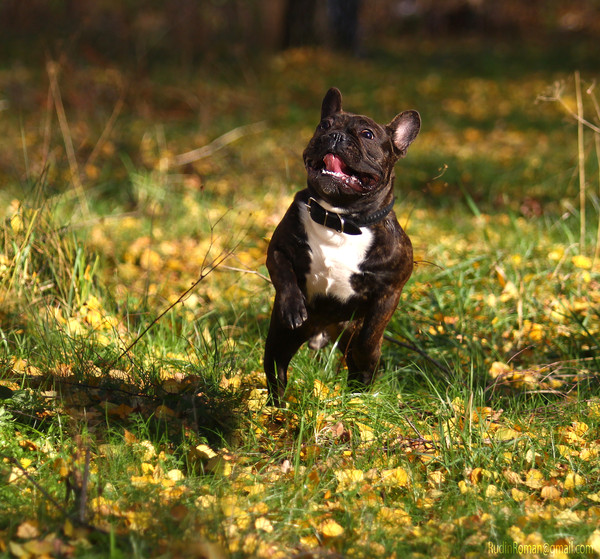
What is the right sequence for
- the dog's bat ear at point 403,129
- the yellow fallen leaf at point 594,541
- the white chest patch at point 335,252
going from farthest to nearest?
the dog's bat ear at point 403,129 → the white chest patch at point 335,252 → the yellow fallen leaf at point 594,541

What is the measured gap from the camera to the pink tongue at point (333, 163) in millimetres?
3008

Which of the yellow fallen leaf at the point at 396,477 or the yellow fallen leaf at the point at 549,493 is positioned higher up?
the yellow fallen leaf at the point at 549,493

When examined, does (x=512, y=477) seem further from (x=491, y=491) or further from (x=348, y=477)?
(x=348, y=477)

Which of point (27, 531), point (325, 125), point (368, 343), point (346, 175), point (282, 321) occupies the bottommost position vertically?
Answer: point (27, 531)

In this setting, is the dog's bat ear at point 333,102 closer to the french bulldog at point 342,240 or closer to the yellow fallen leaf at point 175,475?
the french bulldog at point 342,240

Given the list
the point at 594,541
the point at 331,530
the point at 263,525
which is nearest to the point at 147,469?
the point at 263,525

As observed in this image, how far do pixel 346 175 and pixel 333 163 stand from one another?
0.07 meters

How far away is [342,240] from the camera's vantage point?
120 inches

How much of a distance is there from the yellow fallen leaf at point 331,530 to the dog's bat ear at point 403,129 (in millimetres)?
1602

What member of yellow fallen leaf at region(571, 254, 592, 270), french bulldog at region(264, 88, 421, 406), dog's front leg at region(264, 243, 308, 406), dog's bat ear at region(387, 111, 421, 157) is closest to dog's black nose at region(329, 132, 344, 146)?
french bulldog at region(264, 88, 421, 406)

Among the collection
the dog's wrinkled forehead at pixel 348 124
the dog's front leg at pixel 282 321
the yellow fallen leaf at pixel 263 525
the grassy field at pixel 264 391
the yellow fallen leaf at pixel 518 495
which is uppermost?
the dog's wrinkled forehead at pixel 348 124

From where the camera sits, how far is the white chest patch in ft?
10.0

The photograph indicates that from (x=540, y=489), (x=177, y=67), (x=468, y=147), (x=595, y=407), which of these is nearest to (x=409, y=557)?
(x=540, y=489)

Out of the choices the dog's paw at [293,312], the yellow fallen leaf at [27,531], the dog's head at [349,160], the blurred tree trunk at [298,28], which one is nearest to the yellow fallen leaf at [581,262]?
the dog's head at [349,160]
